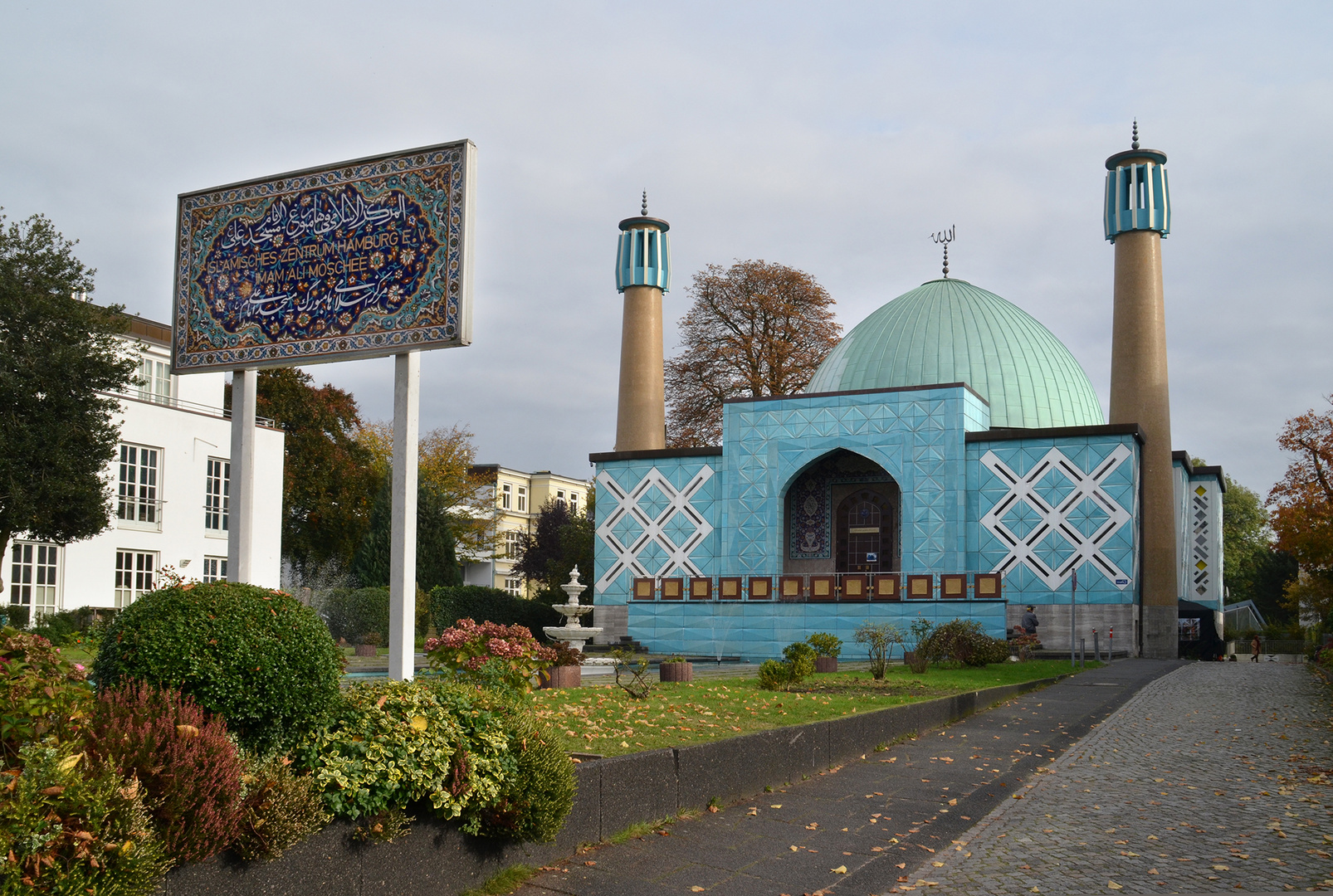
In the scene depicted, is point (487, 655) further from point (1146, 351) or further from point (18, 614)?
point (1146, 351)

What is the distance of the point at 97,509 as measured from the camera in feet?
80.4

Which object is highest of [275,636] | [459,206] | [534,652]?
[459,206]

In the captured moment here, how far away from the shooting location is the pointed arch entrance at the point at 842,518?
36344 millimetres

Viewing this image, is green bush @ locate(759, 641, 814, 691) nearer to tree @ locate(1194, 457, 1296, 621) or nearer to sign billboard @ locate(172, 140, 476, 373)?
sign billboard @ locate(172, 140, 476, 373)

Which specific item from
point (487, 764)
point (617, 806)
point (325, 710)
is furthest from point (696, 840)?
point (325, 710)

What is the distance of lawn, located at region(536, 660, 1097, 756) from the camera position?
959 cm

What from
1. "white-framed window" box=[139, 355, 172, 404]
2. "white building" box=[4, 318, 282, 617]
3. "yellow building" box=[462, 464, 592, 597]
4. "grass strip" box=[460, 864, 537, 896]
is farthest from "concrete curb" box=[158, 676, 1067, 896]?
"yellow building" box=[462, 464, 592, 597]

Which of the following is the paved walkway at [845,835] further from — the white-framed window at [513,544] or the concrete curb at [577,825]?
the white-framed window at [513,544]

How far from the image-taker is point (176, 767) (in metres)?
4.73

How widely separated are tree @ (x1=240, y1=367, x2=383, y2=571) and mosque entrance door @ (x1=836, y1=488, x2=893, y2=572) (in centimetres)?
2023

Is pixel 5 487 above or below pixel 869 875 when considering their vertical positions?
above

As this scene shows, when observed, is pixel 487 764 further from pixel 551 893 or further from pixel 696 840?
pixel 696 840

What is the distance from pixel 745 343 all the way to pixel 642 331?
563 cm

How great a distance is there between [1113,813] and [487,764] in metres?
5.59
